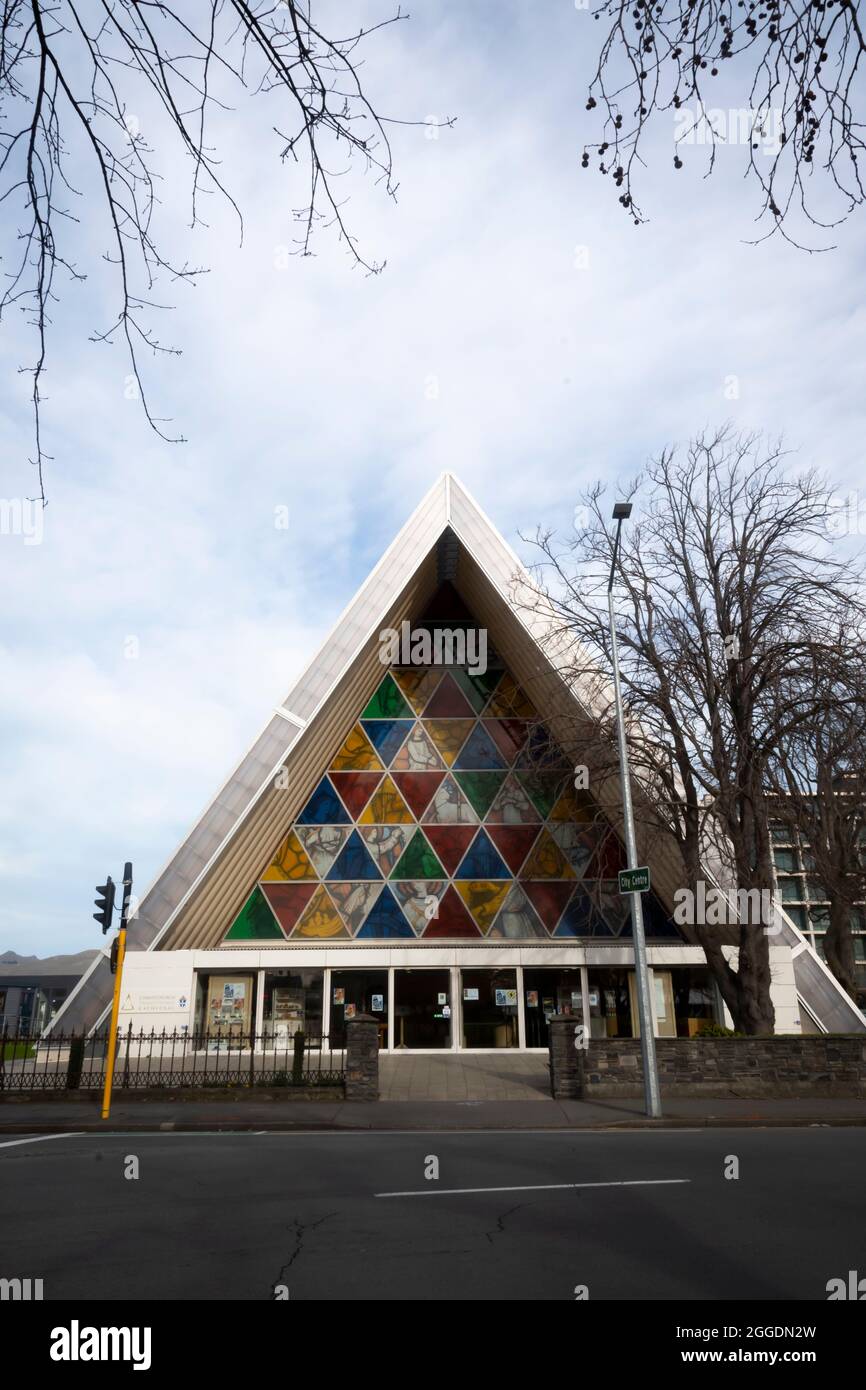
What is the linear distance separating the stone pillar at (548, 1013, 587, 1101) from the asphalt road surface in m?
5.94

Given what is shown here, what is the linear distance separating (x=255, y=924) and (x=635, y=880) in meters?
11.3

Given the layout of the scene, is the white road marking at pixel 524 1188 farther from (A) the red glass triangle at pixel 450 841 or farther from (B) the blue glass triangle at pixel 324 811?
(B) the blue glass triangle at pixel 324 811

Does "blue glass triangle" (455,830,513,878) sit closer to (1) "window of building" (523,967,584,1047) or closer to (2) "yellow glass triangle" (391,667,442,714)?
(1) "window of building" (523,967,584,1047)

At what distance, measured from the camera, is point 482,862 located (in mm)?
22828

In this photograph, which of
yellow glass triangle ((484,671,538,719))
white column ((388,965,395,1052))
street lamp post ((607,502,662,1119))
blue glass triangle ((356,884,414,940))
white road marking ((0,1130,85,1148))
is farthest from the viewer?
yellow glass triangle ((484,671,538,719))

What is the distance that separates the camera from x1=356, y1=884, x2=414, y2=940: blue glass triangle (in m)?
22.1

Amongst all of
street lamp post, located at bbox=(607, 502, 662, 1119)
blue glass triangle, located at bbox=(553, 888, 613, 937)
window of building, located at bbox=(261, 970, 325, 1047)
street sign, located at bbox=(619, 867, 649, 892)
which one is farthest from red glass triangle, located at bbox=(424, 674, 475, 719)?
→ street sign, located at bbox=(619, 867, 649, 892)

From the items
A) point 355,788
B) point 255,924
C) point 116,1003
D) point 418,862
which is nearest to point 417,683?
point 355,788

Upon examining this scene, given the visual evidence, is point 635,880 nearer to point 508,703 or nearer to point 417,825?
point 417,825

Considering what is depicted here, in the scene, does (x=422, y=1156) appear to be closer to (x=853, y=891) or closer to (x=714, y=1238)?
(x=714, y=1238)

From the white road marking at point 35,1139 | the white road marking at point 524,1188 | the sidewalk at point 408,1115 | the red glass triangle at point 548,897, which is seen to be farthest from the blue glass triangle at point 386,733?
the white road marking at point 524,1188

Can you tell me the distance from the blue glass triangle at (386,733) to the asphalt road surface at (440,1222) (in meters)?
14.5
